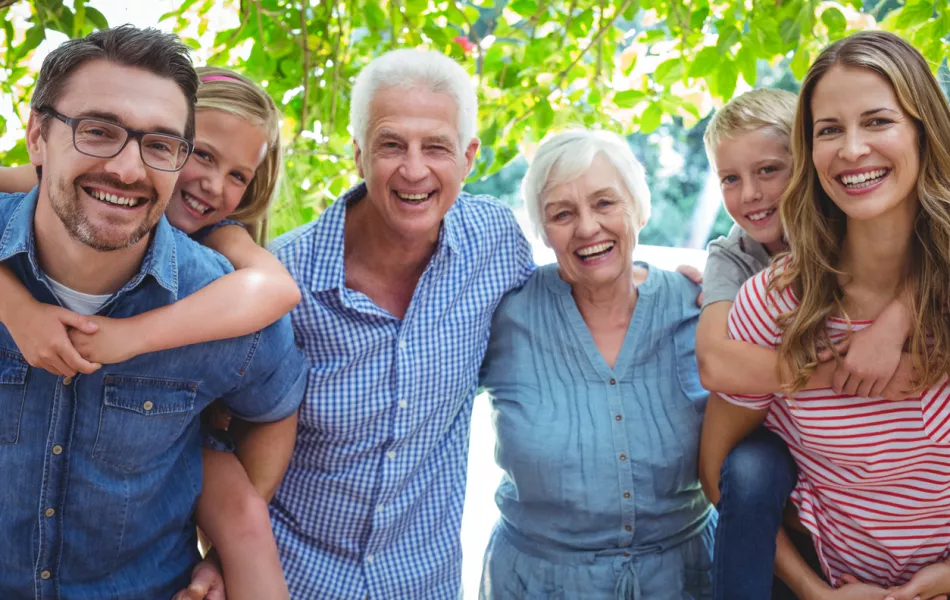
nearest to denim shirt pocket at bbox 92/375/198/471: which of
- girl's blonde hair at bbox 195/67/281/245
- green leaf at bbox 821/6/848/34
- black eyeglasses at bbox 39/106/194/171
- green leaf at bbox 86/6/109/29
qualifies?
black eyeglasses at bbox 39/106/194/171

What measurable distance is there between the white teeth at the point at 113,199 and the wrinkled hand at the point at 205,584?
747 mm

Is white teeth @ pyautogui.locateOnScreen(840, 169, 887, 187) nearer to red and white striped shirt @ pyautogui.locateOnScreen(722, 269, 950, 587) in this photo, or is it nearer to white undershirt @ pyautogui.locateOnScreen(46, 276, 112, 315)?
red and white striped shirt @ pyautogui.locateOnScreen(722, 269, 950, 587)

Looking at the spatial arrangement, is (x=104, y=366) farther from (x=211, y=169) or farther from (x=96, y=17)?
(x=96, y=17)

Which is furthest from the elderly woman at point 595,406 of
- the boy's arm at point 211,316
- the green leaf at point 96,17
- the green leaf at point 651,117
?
the green leaf at point 96,17

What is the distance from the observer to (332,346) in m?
1.98

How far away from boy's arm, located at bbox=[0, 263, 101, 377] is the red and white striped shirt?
125cm

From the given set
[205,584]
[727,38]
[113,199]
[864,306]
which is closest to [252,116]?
[113,199]

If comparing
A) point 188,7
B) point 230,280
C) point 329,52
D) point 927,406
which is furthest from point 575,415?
point 188,7

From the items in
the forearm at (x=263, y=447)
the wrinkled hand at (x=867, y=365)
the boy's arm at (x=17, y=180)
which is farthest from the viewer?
the forearm at (x=263, y=447)

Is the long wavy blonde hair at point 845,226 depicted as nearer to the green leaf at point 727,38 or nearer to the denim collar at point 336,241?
the green leaf at point 727,38

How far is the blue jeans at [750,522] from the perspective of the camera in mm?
1720

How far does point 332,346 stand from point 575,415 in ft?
1.95

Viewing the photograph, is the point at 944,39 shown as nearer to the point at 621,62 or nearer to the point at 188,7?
the point at 621,62

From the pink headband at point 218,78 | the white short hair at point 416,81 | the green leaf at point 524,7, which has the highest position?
the green leaf at point 524,7
